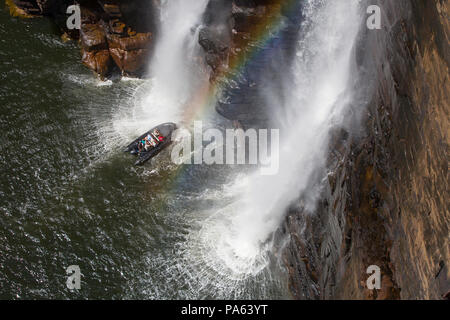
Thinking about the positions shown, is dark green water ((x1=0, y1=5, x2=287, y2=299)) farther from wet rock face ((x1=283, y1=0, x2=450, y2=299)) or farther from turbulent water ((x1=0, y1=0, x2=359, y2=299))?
wet rock face ((x1=283, y1=0, x2=450, y2=299))

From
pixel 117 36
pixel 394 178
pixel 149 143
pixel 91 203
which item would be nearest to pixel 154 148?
pixel 149 143

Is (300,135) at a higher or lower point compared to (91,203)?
higher

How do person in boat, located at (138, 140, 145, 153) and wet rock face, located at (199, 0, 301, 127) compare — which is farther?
person in boat, located at (138, 140, 145, 153)

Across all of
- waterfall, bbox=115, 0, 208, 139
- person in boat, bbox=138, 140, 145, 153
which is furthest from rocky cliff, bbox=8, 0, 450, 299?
person in boat, bbox=138, 140, 145, 153

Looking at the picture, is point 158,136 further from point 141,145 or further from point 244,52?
point 244,52

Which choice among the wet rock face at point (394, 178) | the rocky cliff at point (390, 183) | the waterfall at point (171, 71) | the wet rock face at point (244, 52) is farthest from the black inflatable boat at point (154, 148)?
the wet rock face at point (394, 178)

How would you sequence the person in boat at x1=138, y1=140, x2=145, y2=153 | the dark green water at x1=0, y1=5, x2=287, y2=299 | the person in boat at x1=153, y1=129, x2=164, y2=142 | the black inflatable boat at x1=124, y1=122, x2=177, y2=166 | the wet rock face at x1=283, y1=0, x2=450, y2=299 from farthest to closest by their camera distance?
the person in boat at x1=153, y1=129, x2=164, y2=142, the person in boat at x1=138, y1=140, x2=145, y2=153, the black inflatable boat at x1=124, y1=122, x2=177, y2=166, the dark green water at x1=0, y1=5, x2=287, y2=299, the wet rock face at x1=283, y1=0, x2=450, y2=299

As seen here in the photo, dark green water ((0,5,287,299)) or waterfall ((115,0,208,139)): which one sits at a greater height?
waterfall ((115,0,208,139))
